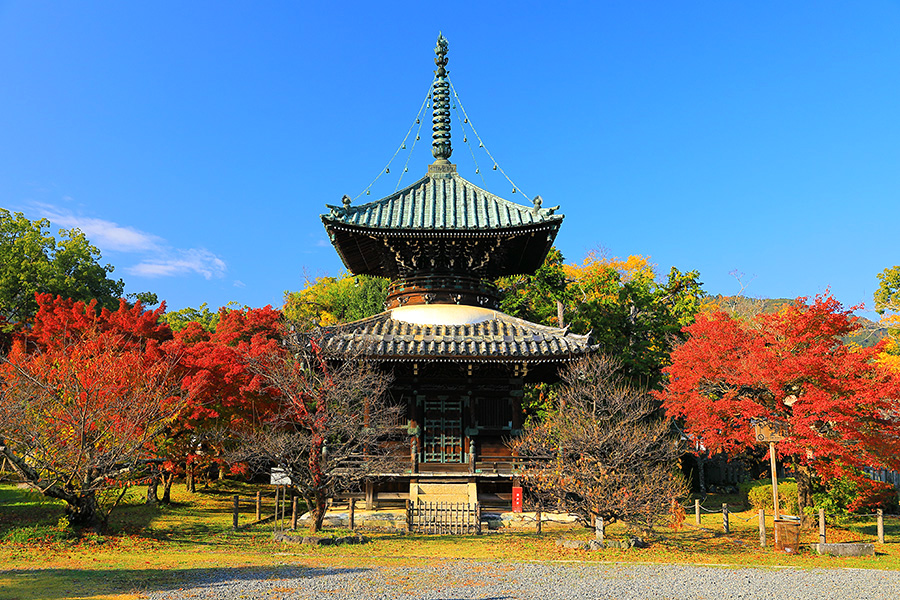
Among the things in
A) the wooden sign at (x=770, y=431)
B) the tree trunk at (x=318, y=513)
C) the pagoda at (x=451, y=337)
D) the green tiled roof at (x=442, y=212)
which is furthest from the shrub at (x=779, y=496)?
the tree trunk at (x=318, y=513)

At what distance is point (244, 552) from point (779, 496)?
2147 cm

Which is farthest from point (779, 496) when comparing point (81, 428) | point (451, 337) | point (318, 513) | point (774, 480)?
point (81, 428)

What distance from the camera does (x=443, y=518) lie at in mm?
17406

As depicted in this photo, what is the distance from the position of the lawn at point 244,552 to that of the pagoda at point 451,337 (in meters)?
3.04

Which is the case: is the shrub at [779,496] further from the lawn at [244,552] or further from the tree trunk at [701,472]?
the tree trunk at [701,472]

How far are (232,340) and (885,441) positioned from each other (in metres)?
26.6

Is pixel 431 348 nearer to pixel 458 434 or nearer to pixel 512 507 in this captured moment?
pixel 458 434

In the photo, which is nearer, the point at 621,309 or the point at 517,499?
the point at 517,499

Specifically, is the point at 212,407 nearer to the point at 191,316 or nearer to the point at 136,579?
the point at 136,579

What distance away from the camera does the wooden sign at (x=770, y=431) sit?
1706cm

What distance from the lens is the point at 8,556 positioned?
13.0 meters

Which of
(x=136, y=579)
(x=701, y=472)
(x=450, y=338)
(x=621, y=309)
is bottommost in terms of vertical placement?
(x=701, y=472)

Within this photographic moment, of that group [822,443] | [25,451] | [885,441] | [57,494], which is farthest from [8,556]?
[885,441]

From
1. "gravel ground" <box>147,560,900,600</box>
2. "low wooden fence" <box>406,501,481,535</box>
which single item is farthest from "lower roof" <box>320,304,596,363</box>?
"gravel ground" <box>147,560,900,600</box>
